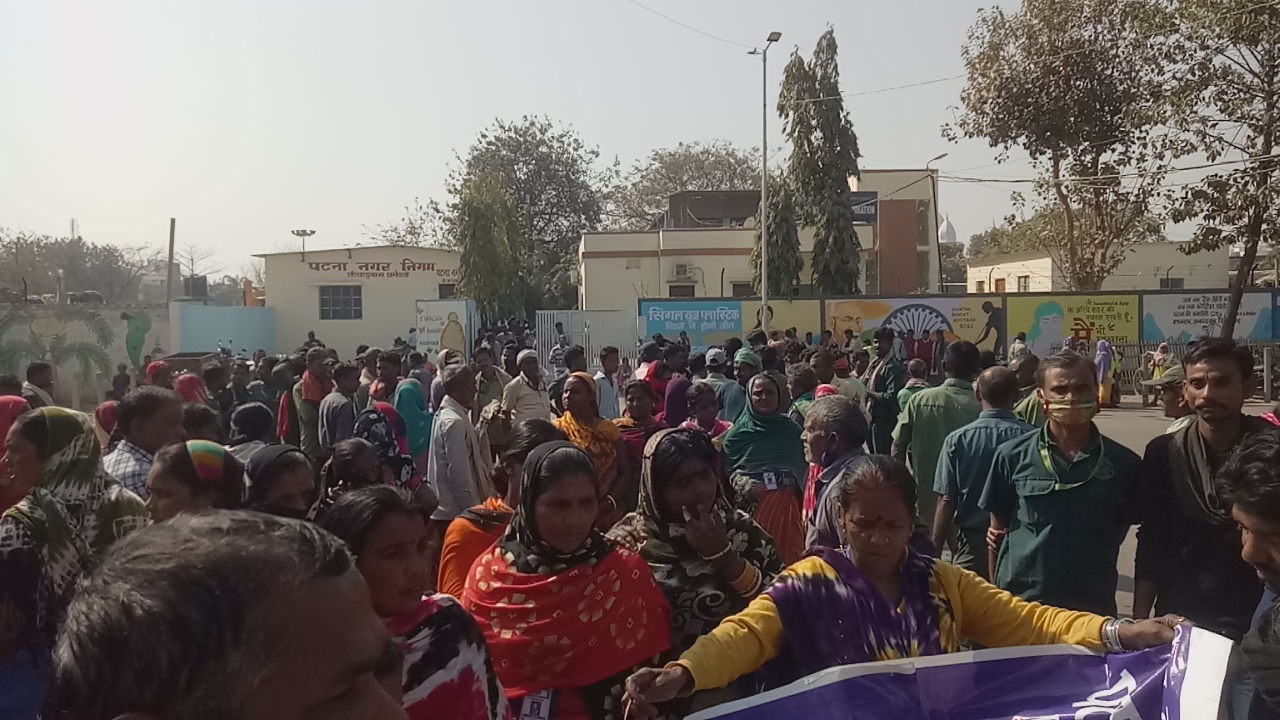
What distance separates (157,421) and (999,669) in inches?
150

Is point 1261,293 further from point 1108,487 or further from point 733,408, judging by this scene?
point 1108,487

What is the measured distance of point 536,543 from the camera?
2.85 m

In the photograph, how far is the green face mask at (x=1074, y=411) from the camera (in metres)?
3.63

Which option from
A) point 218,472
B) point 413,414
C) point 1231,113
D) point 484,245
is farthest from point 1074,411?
point 484,245

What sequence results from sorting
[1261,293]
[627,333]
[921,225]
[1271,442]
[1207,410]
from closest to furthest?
[1271,442], [1207,410], [1261,293], [627,333], [921,225]

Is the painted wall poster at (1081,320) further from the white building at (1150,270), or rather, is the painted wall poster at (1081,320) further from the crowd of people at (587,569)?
the crowd of people at (587,569)

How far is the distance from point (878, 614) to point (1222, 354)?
1.86 m

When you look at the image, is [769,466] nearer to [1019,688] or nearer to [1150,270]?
[1019,688]

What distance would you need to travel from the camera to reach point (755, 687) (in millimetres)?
2811

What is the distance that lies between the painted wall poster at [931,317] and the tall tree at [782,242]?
258 inches

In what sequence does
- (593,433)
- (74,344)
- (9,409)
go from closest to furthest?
(9,409) → (593,433) → (74,344)

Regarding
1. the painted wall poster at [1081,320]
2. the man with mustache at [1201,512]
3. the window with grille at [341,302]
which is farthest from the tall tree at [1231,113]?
the window with grille at [341,302]

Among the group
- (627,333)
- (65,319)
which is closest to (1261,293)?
(627,333)

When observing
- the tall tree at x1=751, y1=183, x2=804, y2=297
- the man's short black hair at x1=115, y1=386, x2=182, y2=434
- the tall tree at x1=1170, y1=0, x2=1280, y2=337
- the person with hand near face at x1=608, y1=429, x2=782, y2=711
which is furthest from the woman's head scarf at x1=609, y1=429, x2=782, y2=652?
the tall tree at x1=751, y1=183, x2=804, y2=297
